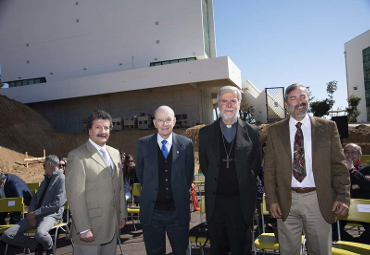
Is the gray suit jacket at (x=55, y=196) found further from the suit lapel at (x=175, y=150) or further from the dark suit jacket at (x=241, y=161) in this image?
the dark suit jacket at (x=241, y=161)

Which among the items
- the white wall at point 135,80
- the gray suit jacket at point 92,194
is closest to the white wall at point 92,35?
the white wall at point 135,80

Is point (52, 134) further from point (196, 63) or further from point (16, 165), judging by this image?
point (196, 63)

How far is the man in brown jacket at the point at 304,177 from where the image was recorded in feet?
8.43

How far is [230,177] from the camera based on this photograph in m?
2.68

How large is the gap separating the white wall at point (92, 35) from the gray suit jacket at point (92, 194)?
2165 cm

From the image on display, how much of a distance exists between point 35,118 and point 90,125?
82.9ft

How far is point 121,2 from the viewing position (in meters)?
25.4

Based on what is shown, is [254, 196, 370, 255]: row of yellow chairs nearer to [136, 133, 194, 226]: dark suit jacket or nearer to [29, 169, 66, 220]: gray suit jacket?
[136, 133, 194, 226]: dark suit jacket

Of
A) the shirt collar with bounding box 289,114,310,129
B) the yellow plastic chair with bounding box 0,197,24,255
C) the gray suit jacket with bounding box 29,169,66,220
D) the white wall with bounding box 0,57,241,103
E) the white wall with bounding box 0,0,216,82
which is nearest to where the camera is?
the shirt collar with bounding box 289,114,310,129

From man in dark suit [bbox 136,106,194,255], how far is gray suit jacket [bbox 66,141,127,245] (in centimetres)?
31

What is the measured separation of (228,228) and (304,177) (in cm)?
87

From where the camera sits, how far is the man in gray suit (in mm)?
2516

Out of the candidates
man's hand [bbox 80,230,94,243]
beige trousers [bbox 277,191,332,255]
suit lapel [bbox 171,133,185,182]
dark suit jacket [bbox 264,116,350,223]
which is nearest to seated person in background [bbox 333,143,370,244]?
beige trousers [bbox 277,191,332,255]

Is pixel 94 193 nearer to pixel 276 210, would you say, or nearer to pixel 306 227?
pixel 276 210
